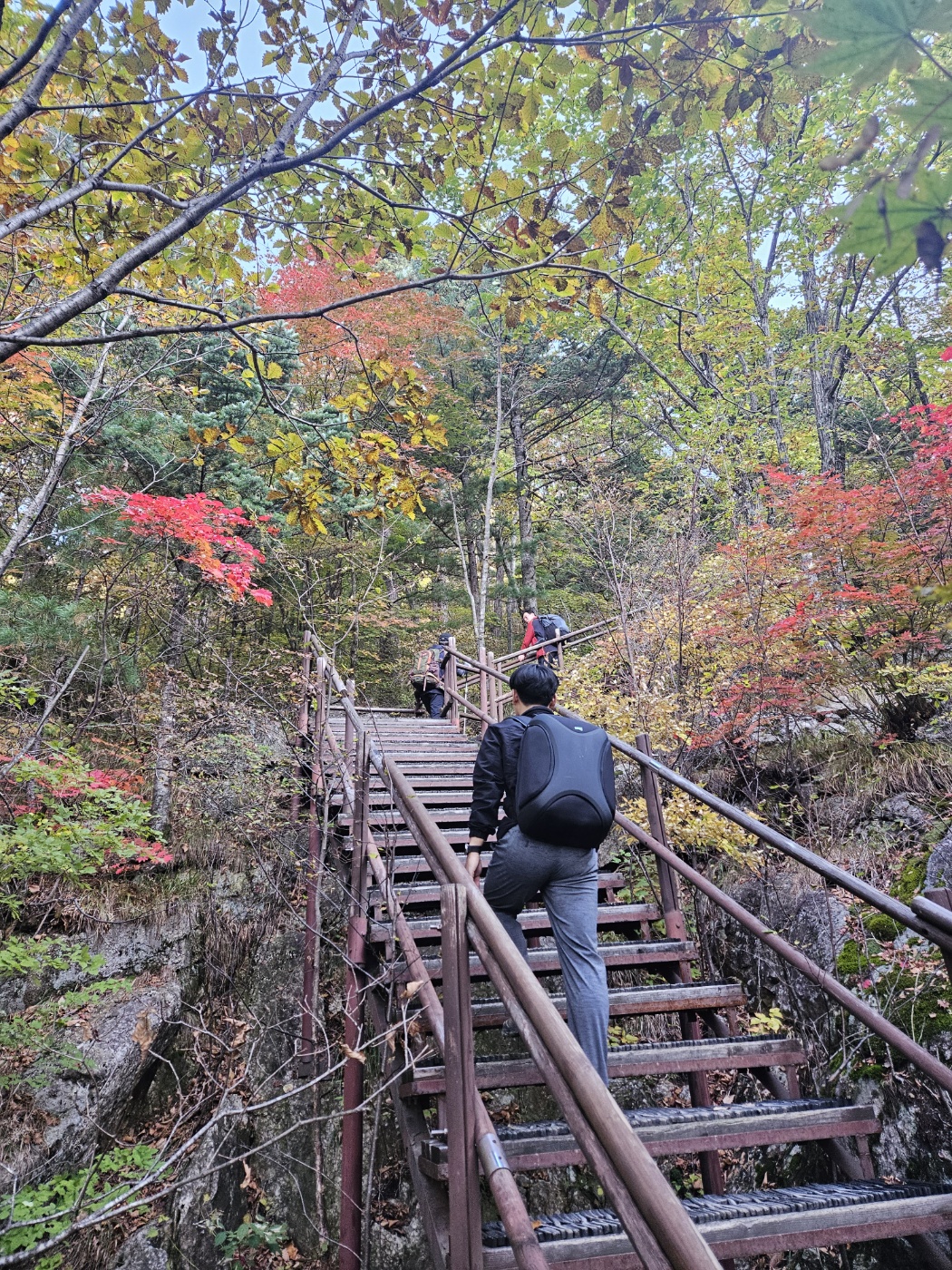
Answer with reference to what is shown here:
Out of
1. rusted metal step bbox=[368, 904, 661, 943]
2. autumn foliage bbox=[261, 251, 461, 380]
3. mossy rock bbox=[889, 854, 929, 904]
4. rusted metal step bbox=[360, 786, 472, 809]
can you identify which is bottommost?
rusted metal step bbox=[368, 904, 661, 943]

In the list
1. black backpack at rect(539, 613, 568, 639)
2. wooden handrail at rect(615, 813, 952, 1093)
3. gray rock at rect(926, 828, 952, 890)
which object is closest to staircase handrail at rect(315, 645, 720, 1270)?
wooden handrail at rect(615, 813, 952, 1093)

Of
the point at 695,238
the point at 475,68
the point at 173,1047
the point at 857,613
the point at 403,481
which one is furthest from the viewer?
the point at 695,238

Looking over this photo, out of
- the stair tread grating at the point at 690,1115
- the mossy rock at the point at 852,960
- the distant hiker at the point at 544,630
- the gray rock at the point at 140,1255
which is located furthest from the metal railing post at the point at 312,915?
the mossy rock at the point at 852,960

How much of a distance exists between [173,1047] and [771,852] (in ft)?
20.4

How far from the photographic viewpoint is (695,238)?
12633 millimetres

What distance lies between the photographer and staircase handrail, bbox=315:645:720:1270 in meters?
1.03

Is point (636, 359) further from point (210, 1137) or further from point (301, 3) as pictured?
point (210, 1137)

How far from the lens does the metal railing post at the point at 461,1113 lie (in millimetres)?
1769

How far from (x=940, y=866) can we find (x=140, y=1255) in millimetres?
6816

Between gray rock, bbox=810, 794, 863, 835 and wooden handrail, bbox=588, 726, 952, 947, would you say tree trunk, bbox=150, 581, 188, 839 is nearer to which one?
wooden handrail, bbox=588, 726, 952, 947

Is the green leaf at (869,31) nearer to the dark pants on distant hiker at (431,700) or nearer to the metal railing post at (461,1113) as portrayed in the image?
the metal railing post at (461,1113)

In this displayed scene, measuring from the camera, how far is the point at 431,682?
981 centimetres

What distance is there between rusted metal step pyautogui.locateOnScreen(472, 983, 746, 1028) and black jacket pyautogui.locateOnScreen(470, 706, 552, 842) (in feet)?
2.82

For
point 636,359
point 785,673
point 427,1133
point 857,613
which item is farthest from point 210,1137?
point 636,359
